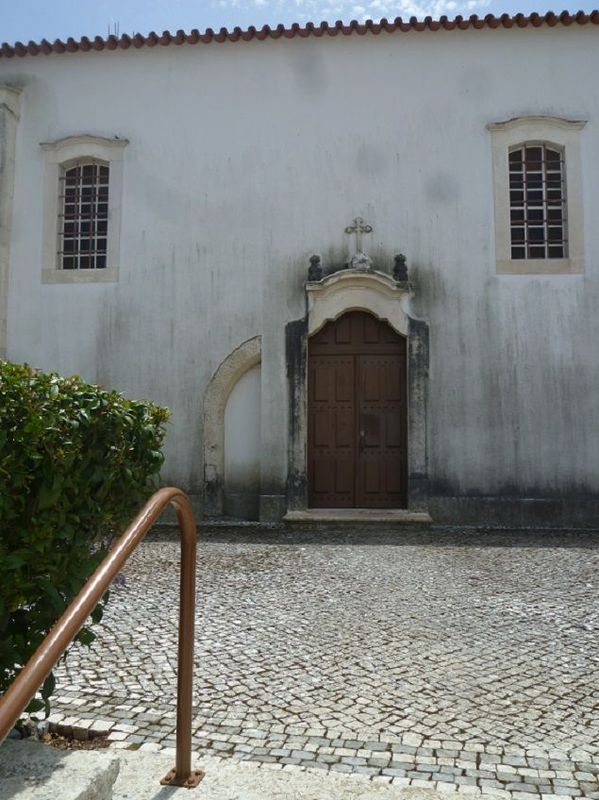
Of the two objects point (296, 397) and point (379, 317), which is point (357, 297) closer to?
point (379, 317)

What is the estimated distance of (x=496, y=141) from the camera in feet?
30.7

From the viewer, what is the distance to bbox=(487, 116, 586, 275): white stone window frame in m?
9.19

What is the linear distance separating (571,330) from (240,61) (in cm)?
584

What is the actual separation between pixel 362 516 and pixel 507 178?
4.93 m

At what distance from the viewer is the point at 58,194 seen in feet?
33.0

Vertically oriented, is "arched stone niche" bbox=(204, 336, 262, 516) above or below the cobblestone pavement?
Result: above

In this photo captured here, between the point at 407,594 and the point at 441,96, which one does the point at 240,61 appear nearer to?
the point at 441,96

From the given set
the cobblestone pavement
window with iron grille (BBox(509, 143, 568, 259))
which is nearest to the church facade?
window with iron grille (BBox(509, 143, 568, 259))

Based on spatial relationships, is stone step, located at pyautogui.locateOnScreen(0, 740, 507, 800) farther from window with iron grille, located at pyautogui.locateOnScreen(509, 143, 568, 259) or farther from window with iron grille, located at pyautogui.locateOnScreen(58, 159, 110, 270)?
window with iron grille, located at pyautogui.locateOnScreen(58, 159, 110, 270)

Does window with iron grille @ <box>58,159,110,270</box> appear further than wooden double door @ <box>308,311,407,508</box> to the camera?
Yes

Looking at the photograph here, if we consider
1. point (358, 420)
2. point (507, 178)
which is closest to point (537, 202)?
point (507, 178)

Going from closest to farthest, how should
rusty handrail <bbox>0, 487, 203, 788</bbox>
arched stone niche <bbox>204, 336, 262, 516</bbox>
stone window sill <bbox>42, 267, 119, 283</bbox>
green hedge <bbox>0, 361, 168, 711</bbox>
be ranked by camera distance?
rusty handrail <bbox>0, 487, 203, 788</bbox> → green hedge <bbox>0, 361, 168, 711</bbox> → arched stone niche <bbox>204, 336, 262, 516</bbox> → stone window sill <bbox>42, 267, 119, 283</bbox>

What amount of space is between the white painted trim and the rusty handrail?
6991 mm

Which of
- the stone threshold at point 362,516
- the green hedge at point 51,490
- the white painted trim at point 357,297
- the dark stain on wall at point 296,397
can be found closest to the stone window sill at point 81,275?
the dark stain on wall at point 296,397
